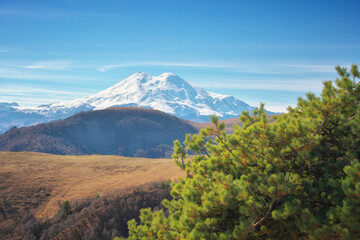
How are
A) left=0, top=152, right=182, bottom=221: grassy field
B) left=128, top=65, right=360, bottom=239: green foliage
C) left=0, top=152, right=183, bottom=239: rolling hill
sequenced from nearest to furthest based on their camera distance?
left=128, top=65, right=360, bottom=239: green foliage, left=0, top=152, right=183, bottom=239: rolling hill, left=0, top=152, right=182, bottom=221: grassy field

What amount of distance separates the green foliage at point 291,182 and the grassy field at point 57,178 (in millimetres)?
35669

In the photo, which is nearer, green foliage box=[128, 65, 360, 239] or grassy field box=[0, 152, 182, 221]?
green foliage box=[128, 65, 360, 239]

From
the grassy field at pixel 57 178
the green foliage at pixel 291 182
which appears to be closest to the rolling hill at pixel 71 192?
the grassy field at pixel 57 178

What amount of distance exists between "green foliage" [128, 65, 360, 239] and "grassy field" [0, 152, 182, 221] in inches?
1404

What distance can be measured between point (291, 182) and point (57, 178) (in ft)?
171

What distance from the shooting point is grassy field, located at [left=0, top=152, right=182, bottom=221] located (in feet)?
125

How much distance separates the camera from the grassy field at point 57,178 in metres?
38.1

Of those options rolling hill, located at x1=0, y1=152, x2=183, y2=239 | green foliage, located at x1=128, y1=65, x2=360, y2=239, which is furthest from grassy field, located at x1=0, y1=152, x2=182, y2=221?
green foliage, located at x1=128, y1=65, x2=360, y2=239

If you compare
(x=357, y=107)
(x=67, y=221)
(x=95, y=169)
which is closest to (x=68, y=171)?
(x=95, y=169)

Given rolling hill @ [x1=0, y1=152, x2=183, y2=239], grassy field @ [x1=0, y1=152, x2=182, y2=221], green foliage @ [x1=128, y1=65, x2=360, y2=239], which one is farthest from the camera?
grassy field @ [x1=0, y1=152, x2=182, y2=221]

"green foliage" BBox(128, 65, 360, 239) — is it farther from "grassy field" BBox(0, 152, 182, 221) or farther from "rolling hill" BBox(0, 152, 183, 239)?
"grassy field" BBox(0, 152, 182, 221)

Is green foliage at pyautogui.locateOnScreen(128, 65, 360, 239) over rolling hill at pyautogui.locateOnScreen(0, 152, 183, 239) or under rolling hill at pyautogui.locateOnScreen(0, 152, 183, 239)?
over

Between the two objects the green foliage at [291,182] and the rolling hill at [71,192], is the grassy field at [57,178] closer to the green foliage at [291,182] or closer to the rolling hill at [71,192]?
the rolling hill at [71,192]

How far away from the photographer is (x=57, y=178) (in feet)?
160
